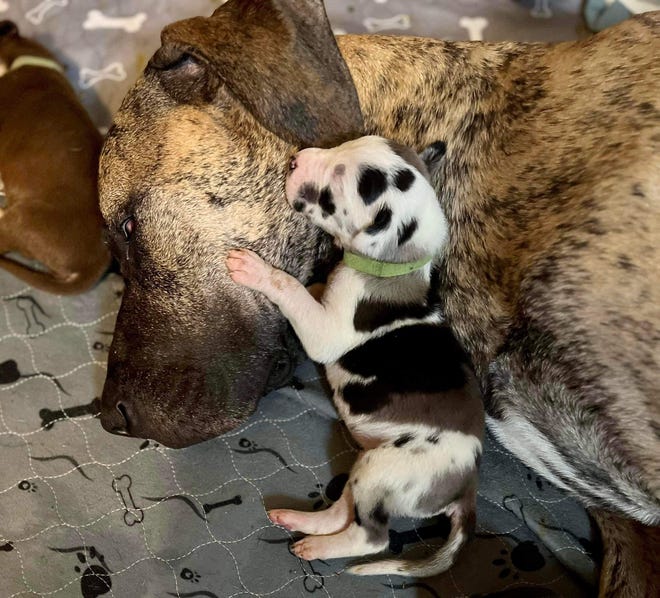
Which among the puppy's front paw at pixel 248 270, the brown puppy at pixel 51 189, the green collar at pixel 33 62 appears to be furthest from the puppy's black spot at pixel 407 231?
the green collar at pixel 33 62

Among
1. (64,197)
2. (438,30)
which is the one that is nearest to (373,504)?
(64,197)

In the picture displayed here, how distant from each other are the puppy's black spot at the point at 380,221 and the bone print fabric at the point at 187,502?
0.76m

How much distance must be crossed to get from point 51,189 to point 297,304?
3.59 feet

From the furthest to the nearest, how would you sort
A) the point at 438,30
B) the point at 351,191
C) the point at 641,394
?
1. the point at 438,30
2. the point at 351,191
3. the point at 641,394

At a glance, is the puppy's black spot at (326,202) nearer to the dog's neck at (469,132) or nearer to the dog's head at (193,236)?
the dog's head at (193,236)

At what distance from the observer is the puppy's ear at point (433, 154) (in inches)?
71.6

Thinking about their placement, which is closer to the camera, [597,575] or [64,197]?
[597,575]

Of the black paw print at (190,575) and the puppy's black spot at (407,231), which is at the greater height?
the puppy's black spot at (407,231)

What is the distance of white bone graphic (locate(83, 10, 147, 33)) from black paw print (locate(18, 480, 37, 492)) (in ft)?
5.71

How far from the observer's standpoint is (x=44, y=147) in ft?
8.09

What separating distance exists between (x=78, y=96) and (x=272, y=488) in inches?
68.1

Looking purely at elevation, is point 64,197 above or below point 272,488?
above

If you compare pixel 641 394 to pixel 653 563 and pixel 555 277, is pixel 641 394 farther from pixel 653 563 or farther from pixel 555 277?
pixel 653 563

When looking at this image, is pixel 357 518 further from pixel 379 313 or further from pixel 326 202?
pixel 326 202
